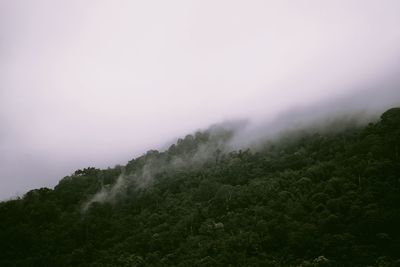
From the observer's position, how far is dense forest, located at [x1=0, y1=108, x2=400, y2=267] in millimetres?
69938

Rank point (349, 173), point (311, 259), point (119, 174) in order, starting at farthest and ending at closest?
point (119, 174) → point (349, 173) → point (311, 259)

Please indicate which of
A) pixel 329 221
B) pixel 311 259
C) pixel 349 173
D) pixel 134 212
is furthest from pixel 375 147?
pixel 134 212

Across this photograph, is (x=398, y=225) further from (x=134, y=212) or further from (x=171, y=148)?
(x=171, y=148)

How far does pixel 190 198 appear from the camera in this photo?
107 metres

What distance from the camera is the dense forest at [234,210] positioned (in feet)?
229

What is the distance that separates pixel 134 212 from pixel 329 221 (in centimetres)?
5210

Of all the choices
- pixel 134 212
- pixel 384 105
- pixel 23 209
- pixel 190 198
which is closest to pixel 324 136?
pixel 384 105

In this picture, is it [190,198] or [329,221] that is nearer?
[329,221]

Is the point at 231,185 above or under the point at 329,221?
above

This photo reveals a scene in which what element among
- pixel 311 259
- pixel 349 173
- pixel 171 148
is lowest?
pixel 311 259

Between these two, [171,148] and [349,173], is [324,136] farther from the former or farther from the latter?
[171,148]

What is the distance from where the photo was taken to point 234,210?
3627 inches

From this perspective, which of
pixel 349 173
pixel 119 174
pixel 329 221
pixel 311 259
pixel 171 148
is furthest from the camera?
pixel 171 148

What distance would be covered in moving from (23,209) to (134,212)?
85.3 ft
